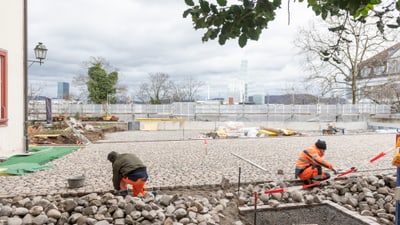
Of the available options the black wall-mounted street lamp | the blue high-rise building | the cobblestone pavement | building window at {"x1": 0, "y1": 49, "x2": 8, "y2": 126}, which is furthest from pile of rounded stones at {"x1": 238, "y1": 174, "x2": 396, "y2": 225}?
the blue high-rise building

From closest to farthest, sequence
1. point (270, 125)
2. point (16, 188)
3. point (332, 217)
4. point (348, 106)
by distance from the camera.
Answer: point (332, 217) → point (16, 188) → point (270, 125) → point (348, 106)

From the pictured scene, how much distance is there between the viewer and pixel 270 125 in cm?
2673

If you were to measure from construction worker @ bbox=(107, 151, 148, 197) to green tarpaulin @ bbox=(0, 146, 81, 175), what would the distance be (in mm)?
3418

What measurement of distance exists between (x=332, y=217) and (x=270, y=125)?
21.9 metres

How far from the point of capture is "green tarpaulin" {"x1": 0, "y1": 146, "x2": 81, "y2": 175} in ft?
24.2

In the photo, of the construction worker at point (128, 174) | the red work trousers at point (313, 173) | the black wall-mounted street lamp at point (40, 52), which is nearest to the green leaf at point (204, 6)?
the construction worker at point (128, 174)

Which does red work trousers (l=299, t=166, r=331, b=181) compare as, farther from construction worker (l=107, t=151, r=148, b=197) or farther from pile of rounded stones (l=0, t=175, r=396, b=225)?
construction worker (l=107, t=151, r=148, b=197)

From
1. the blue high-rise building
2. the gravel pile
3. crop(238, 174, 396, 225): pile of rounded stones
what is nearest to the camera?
the gravel pile

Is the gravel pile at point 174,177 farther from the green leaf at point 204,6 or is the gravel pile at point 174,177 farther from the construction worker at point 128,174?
the green leaf at point 204,6

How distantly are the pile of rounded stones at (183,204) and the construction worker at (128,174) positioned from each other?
25cm

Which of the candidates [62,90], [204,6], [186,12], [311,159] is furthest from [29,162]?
[62,90]

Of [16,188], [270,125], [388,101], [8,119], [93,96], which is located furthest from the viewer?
[93,96]

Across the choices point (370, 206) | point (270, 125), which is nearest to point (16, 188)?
point (370, 206)

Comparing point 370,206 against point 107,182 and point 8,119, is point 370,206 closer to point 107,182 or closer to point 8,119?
point 107,182
